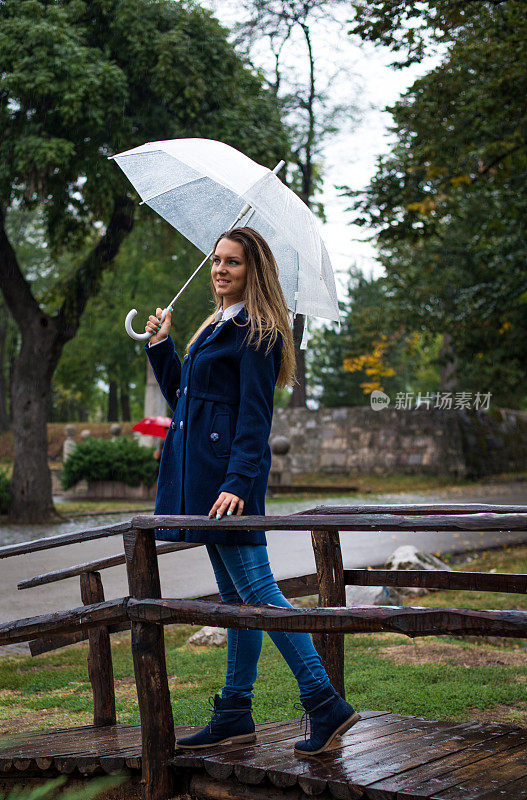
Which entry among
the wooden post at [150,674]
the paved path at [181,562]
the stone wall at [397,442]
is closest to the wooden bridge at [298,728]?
the wooden post at [150,674]

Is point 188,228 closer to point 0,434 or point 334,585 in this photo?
point 334,585

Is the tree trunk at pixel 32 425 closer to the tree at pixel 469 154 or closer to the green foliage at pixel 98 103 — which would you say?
the green foliage at pixel 98 103

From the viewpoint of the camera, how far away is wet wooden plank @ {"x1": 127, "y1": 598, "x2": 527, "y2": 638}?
256 centimetres

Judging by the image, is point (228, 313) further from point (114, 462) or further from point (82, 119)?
point (114, 462)

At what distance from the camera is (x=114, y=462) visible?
65.2 ft

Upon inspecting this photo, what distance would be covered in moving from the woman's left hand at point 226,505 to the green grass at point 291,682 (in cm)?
198

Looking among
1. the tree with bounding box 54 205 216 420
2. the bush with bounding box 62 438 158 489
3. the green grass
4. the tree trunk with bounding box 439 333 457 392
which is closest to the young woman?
the green grass

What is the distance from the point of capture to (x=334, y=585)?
3.76 meters

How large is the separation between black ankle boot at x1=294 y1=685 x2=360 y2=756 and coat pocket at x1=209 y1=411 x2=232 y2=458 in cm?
94

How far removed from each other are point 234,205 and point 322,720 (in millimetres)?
2397

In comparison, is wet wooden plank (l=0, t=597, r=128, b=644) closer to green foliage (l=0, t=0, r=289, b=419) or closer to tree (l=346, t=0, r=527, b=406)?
tree (l=346, t=0, r=527, b=406)

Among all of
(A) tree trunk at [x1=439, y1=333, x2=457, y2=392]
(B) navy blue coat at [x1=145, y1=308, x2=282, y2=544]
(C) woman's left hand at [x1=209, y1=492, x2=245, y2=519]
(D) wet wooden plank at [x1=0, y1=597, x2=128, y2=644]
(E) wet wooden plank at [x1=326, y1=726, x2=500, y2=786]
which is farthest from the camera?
(A) tree trunk at [x1=439, y1=333, x2=457, y2=392]

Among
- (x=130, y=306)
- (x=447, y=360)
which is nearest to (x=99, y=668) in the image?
(x=447, y=360)

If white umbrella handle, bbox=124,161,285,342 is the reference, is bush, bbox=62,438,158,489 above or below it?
below
